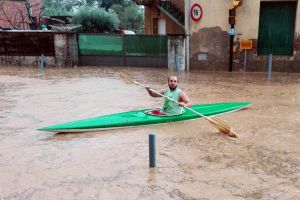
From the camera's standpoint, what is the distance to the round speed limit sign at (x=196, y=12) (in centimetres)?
1527

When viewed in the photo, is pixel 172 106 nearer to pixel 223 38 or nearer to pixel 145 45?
pixel 223 38

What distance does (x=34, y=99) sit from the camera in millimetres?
10617

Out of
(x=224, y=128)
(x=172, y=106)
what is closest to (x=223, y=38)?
(x=172, y=106)

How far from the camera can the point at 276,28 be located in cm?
1491

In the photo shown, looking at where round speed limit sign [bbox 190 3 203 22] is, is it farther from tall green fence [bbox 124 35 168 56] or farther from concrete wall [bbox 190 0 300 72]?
tall green fence [bbox 124 35 168 56]

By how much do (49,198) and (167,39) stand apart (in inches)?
490

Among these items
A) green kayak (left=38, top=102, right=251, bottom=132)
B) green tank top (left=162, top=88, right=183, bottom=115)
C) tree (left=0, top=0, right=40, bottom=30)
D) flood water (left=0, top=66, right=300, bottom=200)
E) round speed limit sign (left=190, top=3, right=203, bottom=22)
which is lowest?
flood water (left=0, top=66, right=300, bottom=200)

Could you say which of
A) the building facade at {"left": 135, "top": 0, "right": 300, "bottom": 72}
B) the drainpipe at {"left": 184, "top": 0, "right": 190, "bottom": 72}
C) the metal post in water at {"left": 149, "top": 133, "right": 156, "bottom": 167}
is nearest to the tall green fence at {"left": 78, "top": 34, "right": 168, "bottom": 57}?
the drainpipe at {"left": 184, "top": 0, "right": 190, "bottom": 72}

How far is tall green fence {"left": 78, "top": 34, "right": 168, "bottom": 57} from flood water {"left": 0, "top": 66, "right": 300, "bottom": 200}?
19.1 ft

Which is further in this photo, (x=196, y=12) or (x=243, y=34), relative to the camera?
(x=196, y=12)

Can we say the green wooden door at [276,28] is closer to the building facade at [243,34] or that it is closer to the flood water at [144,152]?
the building facade at [243,34]

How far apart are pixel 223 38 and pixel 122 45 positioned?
4.89 metres

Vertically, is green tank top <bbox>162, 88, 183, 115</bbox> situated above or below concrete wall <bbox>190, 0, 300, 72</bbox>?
below

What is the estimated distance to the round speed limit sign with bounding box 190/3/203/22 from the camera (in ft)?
50.1
